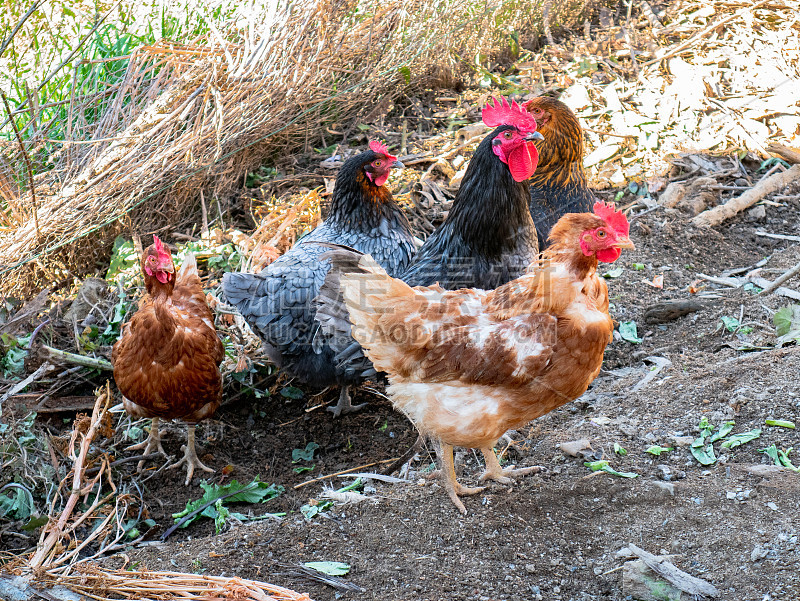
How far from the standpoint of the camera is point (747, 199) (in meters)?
5.24

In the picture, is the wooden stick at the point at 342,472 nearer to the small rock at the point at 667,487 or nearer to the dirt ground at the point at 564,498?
the dirt ground at the point at 564,498

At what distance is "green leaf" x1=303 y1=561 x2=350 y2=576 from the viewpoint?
98.2 inches

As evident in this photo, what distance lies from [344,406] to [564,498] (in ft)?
5.57

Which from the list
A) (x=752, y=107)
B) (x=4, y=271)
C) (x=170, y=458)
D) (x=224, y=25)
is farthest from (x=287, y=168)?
(x=752, y=107)

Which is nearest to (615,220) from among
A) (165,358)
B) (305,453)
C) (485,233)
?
(485,233)

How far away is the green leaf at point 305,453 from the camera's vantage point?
3863 mm

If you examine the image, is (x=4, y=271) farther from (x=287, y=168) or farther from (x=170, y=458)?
(x=287, y=168)

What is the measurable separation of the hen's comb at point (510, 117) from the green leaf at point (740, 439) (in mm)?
1844

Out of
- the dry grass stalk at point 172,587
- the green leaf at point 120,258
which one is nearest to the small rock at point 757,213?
the dry grass stalk at point 172,587

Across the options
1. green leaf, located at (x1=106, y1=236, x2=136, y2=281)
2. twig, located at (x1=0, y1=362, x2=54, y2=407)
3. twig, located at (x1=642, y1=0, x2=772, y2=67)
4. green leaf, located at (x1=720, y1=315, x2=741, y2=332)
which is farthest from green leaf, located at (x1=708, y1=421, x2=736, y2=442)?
twig, located at (x1=642, y1=0, x2=772, y2=67)

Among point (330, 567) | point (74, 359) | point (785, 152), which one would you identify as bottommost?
point (330, 567)

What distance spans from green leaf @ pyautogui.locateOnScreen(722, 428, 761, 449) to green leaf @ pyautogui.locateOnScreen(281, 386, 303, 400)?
8.40ft

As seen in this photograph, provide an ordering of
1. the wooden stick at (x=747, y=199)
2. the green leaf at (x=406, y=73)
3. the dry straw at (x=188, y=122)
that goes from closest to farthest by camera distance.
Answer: the dry straw at (x=188, y=122)
the wooden stick at (x=747, y=199)
the green leaf at (x=406, y=73)

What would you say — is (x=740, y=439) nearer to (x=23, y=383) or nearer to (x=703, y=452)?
(x=703, y=452)
